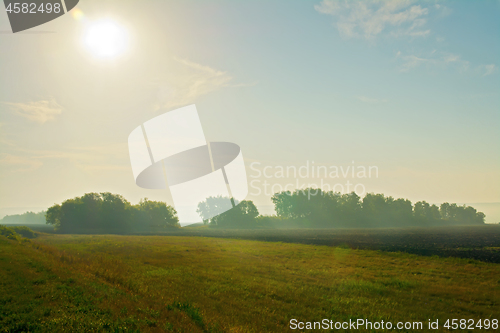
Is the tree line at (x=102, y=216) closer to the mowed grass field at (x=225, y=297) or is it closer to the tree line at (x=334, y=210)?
the mowed grass field at (x=225, y=297)

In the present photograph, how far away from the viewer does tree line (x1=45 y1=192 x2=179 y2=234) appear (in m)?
96.0

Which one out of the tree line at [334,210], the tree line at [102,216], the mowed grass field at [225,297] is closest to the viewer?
the mowed grass field at [225,297]

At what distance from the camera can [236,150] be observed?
2639cm

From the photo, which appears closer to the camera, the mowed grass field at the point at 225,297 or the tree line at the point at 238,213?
the mowed grass field at the point at 225,297

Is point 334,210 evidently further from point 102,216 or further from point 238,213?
point 102,216

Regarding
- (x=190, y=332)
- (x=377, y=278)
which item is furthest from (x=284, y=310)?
(x=377, y=278)

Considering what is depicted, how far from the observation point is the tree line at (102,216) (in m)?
96.0

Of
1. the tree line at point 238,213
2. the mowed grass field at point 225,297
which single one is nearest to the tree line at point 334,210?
the tree line at point 238,213

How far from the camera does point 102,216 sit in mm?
104688

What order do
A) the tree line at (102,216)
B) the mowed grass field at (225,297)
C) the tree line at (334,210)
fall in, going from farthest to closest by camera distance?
1. the tree line at (334,210)
2. the tree line at (102,216)
3. the mowed grass field at (225,297)

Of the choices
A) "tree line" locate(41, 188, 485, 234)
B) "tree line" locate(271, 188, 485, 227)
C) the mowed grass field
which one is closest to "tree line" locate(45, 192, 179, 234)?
"tree line" locate(41, 188, 485, 234)

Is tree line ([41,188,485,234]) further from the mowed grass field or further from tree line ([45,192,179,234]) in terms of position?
the mowed grass field

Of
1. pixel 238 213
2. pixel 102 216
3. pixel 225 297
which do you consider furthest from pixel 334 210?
pixel 225 297

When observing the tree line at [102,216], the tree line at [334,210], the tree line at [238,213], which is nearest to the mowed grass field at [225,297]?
the tree line at [102,216]
